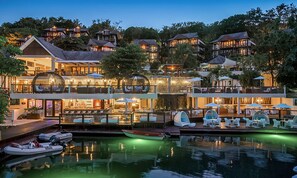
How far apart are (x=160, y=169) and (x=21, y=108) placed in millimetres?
19702

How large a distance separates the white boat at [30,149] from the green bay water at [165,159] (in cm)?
40

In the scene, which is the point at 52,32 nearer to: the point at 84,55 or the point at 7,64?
the point at 84,55

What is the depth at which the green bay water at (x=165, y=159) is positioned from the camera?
14.6 m

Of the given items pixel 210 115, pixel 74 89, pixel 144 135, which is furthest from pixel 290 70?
pixel 74 89

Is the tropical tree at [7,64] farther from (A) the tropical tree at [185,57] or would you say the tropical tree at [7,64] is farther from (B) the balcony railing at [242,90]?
(A) the tropical tree at [185,57]

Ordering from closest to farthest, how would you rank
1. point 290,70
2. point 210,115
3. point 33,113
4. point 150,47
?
point 290,70
point 210,115
point 33,113
point 150,47

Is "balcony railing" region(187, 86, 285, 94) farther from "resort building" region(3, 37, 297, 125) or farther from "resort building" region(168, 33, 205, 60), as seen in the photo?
"resort building" region(168, 33, 205, 60)

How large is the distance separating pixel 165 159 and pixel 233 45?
2546 inches

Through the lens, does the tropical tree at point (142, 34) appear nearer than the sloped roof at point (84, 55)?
No

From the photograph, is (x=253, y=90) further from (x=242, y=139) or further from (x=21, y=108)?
(x=21, y=108)

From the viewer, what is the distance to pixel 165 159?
17.2 meters

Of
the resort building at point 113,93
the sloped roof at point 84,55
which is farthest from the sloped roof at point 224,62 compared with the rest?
the sloped roof at point 84,55

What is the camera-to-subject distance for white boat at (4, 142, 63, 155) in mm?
16594

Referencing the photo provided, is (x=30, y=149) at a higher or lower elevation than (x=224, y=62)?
lower
